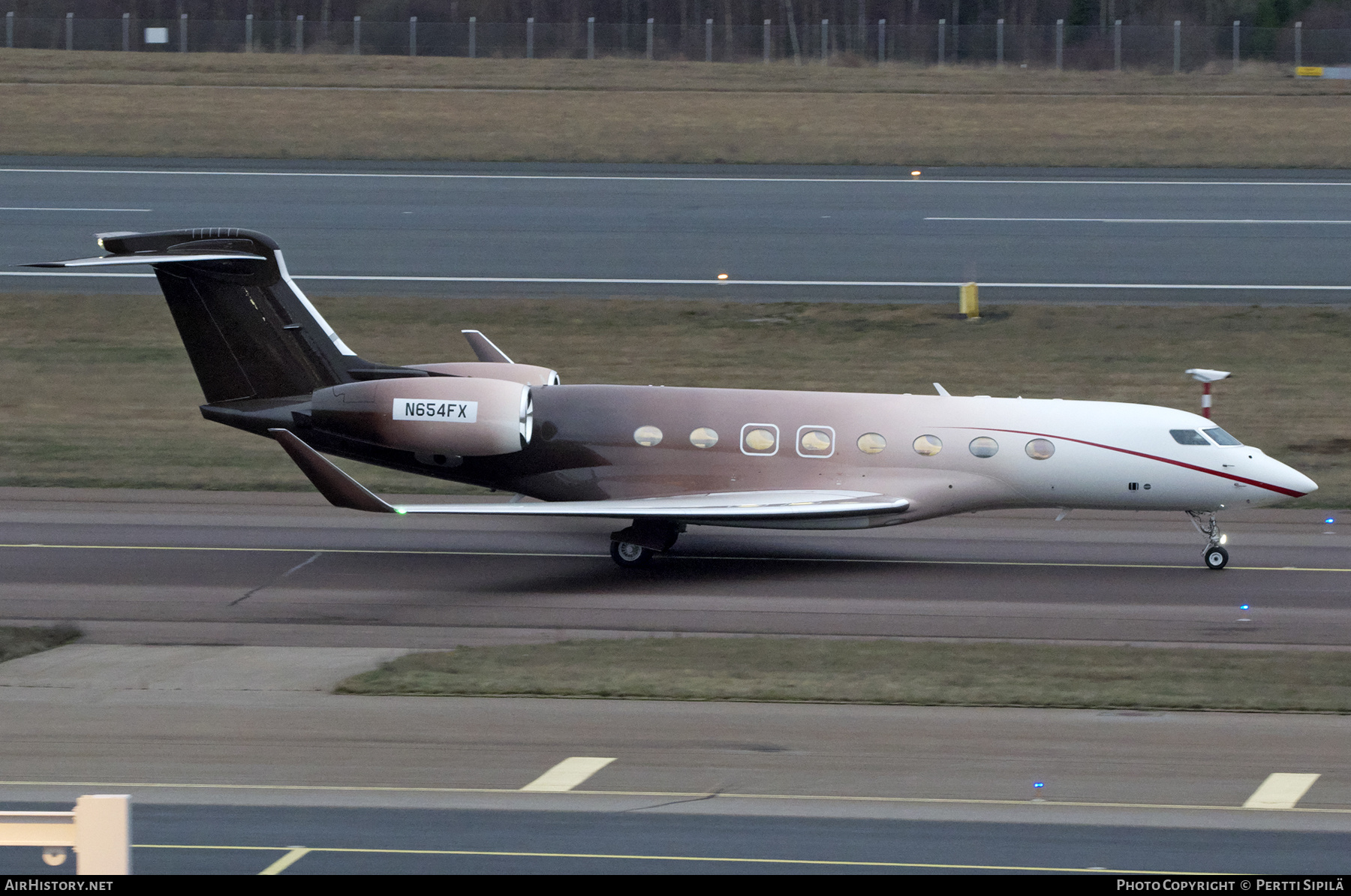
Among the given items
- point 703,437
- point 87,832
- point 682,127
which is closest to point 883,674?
point 703,437

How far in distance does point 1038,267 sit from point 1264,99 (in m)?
22.1

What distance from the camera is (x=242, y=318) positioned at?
24031 millimetres

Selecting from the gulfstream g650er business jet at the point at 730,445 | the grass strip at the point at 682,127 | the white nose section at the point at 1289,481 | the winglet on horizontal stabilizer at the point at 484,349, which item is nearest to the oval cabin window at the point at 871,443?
the gulfstream g650er business jet at the point at 730,445

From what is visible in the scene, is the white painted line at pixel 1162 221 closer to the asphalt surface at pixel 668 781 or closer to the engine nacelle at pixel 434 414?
the engine nacelle at pixel 434 414

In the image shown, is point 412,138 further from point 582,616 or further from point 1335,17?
point 1335,17

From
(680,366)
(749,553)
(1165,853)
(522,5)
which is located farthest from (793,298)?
(522,5)

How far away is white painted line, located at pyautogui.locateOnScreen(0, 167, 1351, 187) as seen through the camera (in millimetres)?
49188

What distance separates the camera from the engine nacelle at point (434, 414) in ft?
73.7

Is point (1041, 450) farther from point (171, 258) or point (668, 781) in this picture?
point (171, 258)

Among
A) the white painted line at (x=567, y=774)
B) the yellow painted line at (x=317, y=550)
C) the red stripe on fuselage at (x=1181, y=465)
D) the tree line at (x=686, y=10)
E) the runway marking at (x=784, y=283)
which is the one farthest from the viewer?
the tree line at (x=686, y=10)

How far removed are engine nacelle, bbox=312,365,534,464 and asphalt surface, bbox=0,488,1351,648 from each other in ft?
6.04

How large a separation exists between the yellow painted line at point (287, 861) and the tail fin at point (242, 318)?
1243 cm

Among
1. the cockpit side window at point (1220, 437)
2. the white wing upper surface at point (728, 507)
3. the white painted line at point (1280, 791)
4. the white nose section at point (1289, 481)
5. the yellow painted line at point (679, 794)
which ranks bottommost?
the yellow painted line at point (679, 794)

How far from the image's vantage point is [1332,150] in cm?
5222
